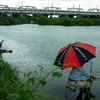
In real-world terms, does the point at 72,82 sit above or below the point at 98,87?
above

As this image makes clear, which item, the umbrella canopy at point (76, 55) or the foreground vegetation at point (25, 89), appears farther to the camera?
the umbrella canopy at point (76, 55)

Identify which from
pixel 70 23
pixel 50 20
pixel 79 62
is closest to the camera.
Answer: pixel 79 62

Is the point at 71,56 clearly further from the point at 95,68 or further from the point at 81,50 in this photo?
the point at 95,68

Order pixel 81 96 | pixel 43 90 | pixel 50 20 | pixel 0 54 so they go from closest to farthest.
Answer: pixel 81 96
pixel 43 90
pixel 0 54
pixel 50 20

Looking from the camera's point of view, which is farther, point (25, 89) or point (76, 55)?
point (76, 55)

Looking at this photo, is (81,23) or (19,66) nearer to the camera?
(19,66)

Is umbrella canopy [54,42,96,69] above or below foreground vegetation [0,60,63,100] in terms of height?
above

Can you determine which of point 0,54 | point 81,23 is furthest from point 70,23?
point 0,54

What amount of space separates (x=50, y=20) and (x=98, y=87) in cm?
7303

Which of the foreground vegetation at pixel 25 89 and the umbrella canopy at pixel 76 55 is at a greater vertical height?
the umbrella canopy at pixel 76 55

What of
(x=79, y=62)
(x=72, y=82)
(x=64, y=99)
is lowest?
(x=64, y=99)

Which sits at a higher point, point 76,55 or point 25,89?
point 76,55

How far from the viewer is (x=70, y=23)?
72875 mm

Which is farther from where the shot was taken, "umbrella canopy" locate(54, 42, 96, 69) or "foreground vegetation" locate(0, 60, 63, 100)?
"umbrella canopy" locate(54, 42, 96, 69)
